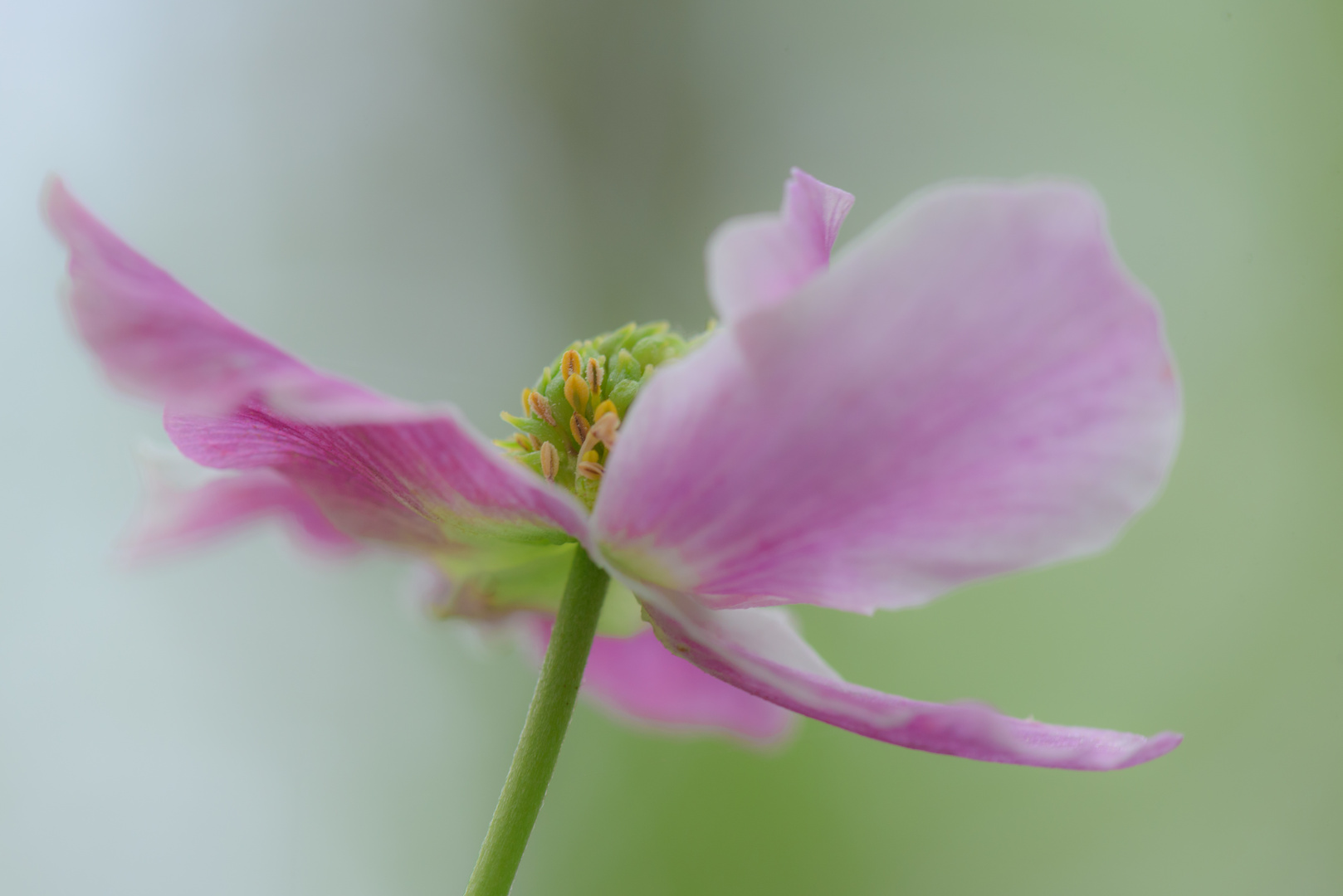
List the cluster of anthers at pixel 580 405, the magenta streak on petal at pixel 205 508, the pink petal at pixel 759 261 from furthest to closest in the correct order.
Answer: the magenta streak on petal at pixel 205 508 → the cluster of anthers at pixel 580 405 → the pink petal at pixel 759 261

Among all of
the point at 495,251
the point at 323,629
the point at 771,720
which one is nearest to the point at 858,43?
the point at 495,251

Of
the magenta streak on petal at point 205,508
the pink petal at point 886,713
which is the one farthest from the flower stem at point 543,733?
the magenta streak on petal at point 205,508

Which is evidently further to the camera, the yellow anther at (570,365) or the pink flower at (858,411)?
the yellow anther at (570,365)

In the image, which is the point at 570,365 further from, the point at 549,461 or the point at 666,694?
the point at 666,694

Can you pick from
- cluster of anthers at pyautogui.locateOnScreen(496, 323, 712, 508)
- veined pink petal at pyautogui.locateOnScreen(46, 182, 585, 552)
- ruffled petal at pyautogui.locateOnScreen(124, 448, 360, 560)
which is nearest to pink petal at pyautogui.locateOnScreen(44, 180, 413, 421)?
veined pink petal at pyautogui.locateOnScreen(46, 182, 585, 552)

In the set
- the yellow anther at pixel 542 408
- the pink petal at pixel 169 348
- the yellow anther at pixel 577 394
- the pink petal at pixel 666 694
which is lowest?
the pink petal at pixel 169 348

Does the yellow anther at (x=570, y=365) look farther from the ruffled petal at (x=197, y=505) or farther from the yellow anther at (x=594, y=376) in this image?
the ruffled petal at (x=197, y=505)

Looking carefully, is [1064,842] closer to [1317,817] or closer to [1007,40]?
[1317,817]

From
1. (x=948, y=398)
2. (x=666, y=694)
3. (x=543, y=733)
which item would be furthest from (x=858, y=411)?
(x=666, y=694)
